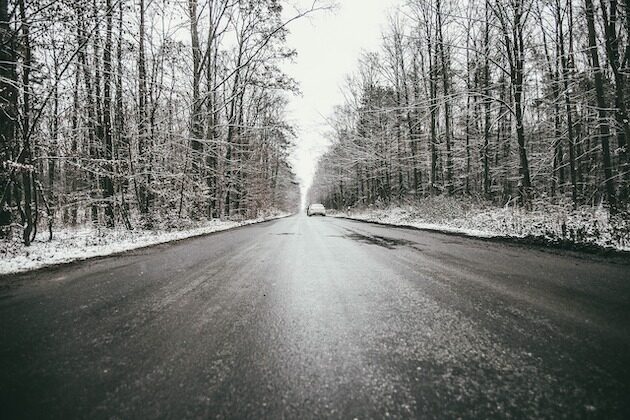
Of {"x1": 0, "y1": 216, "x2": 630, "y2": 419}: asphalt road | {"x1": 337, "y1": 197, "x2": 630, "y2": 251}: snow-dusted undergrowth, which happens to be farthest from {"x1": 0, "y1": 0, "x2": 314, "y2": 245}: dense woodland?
{"x1": 337, "y1": 197, "x2": 630, "y2": 251}: snow-dusted undergrowth

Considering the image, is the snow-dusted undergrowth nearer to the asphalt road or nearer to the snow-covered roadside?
the asphalt road

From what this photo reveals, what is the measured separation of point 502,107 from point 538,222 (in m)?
5.33

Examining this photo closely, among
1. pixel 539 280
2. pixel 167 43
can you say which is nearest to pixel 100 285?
pixel 539 280

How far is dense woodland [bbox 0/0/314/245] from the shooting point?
20.7ft

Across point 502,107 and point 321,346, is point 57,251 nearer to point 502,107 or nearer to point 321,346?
point 321,346

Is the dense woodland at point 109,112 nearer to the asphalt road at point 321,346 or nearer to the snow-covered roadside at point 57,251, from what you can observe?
the snow-covered roadside at point 57,251

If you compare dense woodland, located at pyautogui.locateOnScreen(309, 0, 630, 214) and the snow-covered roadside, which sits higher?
dense woodland, located at pyautogui.locateOnScreen(309, 0, 630, 214)

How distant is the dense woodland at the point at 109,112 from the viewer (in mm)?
6320

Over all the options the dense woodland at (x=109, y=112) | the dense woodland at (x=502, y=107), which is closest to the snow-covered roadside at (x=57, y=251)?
the dense woodland at (x=109, y=112)

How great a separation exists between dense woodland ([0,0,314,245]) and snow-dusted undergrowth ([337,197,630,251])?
30.4 ft

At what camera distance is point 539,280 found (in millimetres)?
3463

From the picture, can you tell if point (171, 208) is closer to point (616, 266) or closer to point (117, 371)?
point (117, 371)

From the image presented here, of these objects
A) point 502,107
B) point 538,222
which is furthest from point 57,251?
point 502,107

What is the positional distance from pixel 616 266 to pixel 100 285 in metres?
7.06
